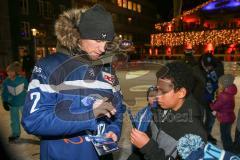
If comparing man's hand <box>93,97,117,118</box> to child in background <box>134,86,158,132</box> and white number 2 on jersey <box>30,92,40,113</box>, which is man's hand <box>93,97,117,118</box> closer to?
white number 2 on jersey <box>30,92,40,113</box>

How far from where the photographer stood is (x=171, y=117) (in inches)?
96.7

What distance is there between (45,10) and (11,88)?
33660 millimetres

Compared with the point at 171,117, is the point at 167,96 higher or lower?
higher

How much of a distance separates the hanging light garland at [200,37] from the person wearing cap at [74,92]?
951 inches

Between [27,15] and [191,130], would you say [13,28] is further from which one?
[191,130]

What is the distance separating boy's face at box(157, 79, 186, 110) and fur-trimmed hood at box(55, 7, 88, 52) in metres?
0.76

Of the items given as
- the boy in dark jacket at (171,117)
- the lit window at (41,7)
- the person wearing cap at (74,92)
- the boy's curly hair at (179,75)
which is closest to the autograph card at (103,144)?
the person wearing cap at (74,92)

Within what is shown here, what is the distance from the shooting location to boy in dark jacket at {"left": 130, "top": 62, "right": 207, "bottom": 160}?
225 centimetres

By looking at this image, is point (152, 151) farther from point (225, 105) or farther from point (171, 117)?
point (225, 105)

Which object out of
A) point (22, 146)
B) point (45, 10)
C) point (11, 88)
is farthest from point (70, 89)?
point (45, 10)

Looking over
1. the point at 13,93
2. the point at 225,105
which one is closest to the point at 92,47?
the point at 225,105

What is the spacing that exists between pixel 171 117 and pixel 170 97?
0.15 meters

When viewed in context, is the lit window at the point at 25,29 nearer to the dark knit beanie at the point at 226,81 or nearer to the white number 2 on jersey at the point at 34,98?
the dark knit beanie at the point at 226,81

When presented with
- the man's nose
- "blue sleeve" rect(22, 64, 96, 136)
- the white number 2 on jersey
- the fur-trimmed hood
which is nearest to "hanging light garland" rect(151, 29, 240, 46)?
the man's nose
